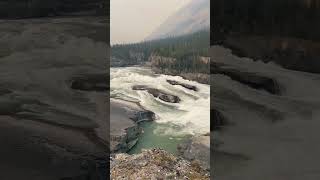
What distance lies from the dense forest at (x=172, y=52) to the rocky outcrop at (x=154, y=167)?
914mm

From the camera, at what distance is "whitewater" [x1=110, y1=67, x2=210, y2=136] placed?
164 inches

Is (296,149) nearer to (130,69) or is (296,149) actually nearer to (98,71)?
(98,71)

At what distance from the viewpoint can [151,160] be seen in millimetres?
4109

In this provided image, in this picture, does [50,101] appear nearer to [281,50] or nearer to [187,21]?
[281,50]

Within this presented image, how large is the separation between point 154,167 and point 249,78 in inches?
69.3

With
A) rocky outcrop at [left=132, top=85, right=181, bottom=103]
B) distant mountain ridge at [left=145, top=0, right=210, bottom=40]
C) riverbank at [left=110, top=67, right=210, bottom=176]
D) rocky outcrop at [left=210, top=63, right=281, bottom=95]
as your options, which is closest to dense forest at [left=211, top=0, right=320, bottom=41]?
rocky outcrop at [left=210, top=63, right=281, bottom=95]

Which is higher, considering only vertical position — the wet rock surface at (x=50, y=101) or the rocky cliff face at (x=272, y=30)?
the rocky cliff face at (x=272, y=30)

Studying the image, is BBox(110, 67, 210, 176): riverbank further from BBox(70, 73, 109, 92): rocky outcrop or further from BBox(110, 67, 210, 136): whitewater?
BBox(70, 73, 109, 92): rocky outcrop

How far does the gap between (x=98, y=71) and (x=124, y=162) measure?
5.41 ft

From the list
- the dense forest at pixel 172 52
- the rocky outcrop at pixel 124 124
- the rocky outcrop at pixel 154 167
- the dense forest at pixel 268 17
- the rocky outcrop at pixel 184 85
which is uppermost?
the dense forest at pixel 268 17

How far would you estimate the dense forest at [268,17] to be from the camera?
2.67m

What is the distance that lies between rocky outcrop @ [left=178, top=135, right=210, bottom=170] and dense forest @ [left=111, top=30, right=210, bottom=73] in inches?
28.0

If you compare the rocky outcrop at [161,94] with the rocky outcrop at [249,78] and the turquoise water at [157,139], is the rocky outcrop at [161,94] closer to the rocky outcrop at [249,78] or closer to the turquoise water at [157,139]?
the turquoise water at [157,139]

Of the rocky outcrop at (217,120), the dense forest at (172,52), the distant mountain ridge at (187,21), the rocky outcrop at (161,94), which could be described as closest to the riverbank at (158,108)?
the rocky outcrop at (161,94)
